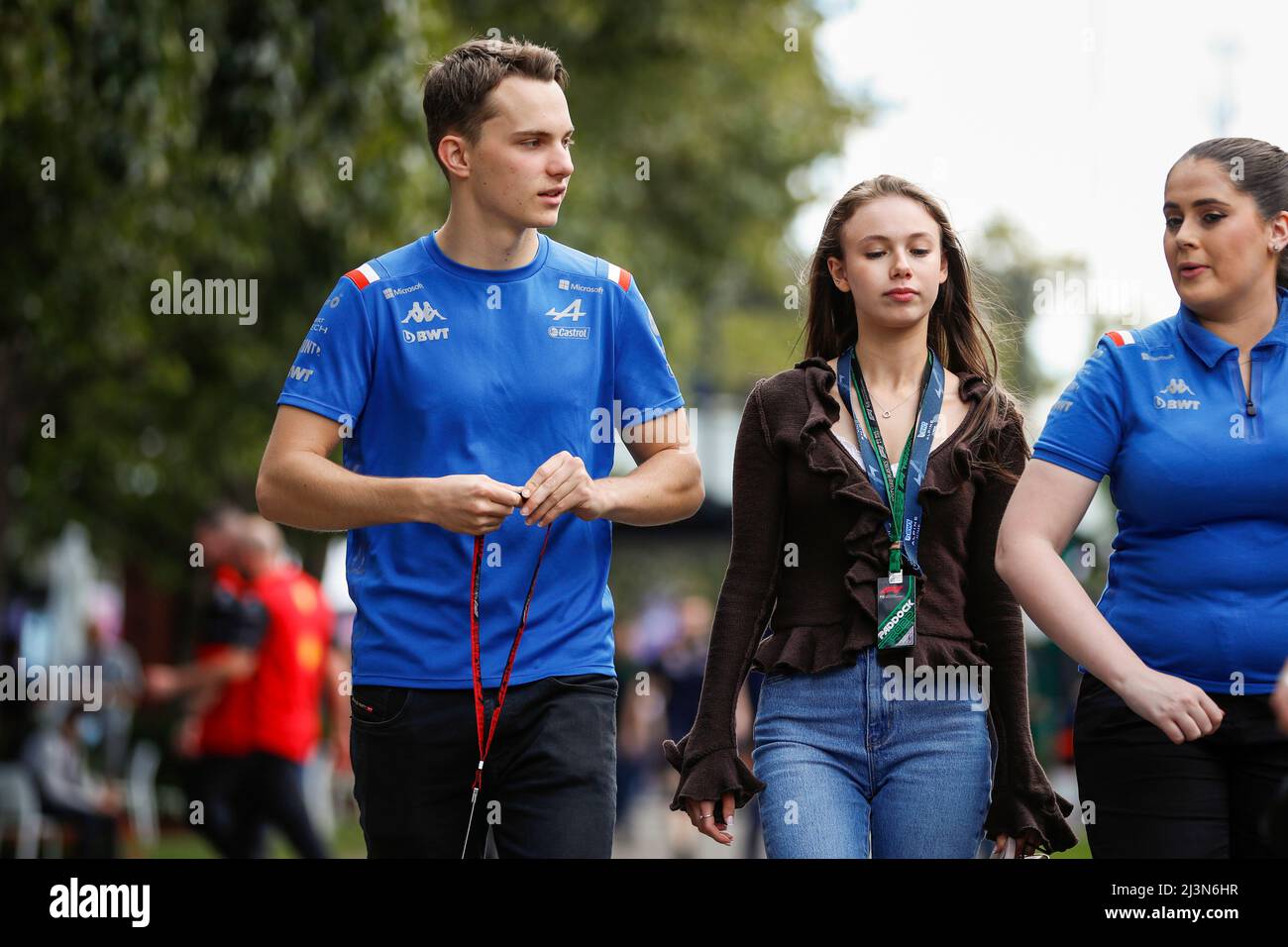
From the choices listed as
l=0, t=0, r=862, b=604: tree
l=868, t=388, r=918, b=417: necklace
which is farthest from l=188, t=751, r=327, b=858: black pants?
l=868, t=388, r=918, b=417: necklace

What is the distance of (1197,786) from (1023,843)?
467 mm

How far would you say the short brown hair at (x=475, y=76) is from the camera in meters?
4.20

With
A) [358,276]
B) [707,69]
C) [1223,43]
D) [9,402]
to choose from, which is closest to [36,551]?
[9,402]

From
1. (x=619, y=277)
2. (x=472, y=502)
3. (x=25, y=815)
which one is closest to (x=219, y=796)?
(x=25, y=815)

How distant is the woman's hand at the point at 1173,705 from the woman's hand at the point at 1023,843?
1.67ft

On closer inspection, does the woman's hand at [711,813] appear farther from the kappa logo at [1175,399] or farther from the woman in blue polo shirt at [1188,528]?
the kappa logo at [1175,399]

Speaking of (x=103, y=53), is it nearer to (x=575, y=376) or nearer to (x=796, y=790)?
(x=575, y=376)

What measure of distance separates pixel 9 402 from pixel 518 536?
416 inches

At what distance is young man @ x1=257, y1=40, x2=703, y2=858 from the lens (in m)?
4.06

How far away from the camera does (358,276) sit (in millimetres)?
4242

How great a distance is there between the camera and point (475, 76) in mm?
4219

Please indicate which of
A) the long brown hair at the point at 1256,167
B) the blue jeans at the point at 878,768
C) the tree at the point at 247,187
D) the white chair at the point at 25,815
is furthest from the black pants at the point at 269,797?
the long brown hair at the point at 1256,167

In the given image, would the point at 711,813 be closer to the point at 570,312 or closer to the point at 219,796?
the point at 570,312
